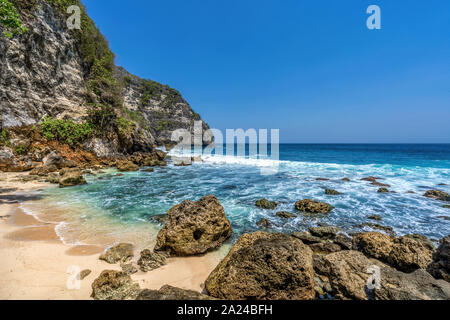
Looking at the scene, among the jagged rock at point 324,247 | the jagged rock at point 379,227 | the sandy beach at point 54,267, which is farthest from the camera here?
the jagged rock at point 379,227

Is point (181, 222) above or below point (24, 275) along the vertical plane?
above

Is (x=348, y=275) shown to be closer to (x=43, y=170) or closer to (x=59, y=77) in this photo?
(x=43, y=170)

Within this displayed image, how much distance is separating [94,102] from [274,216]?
86.5ft

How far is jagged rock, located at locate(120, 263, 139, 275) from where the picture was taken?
4.24 m

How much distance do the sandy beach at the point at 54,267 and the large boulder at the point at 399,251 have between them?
4.13 m

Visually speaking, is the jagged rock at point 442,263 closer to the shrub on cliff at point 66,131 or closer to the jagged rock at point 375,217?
the jagged rock at point 375,217

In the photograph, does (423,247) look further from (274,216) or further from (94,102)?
(94,102)

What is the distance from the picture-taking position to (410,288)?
2953mm

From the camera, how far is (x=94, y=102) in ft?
77.6

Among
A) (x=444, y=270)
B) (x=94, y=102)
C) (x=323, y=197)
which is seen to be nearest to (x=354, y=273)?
(x=444, y=270)

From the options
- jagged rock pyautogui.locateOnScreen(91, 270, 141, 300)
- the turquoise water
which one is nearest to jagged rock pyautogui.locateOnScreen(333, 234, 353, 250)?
the turquoise water

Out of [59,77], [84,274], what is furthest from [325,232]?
[59,77]

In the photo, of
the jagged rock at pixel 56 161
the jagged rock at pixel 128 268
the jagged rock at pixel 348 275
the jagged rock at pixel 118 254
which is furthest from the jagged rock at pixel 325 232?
the jagged rock at pixel 56 161

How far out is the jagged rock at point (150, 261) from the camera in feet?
14.6
